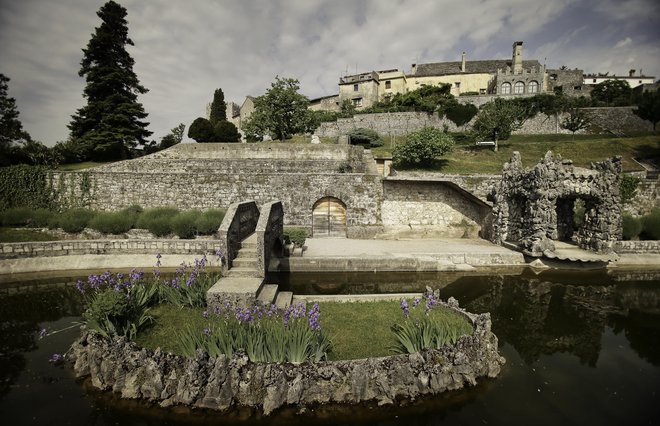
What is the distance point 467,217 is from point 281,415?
1560 cm

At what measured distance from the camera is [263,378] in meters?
4.53

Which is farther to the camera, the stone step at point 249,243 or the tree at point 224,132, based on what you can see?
the tree at point 224,132

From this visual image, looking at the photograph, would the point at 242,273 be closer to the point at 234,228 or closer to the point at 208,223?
the point at 234,228

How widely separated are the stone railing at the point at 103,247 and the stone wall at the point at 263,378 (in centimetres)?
641

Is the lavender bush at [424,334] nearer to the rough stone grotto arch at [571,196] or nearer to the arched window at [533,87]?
the rough stone grotto arch at [571,196]

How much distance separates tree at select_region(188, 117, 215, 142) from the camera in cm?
3297

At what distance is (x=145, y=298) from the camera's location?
21.2 ft

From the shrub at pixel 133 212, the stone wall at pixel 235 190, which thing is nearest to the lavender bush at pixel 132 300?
the shrub at pixel 133 212

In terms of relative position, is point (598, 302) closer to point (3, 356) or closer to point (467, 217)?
point (467, 217)

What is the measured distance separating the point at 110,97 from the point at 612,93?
62526 mm

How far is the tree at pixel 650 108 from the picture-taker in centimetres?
3192

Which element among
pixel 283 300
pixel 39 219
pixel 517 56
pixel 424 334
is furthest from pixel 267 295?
pixel 517 56

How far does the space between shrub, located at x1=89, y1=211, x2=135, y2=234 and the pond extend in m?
4.03

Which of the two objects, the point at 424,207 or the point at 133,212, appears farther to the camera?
the point at 424,207
